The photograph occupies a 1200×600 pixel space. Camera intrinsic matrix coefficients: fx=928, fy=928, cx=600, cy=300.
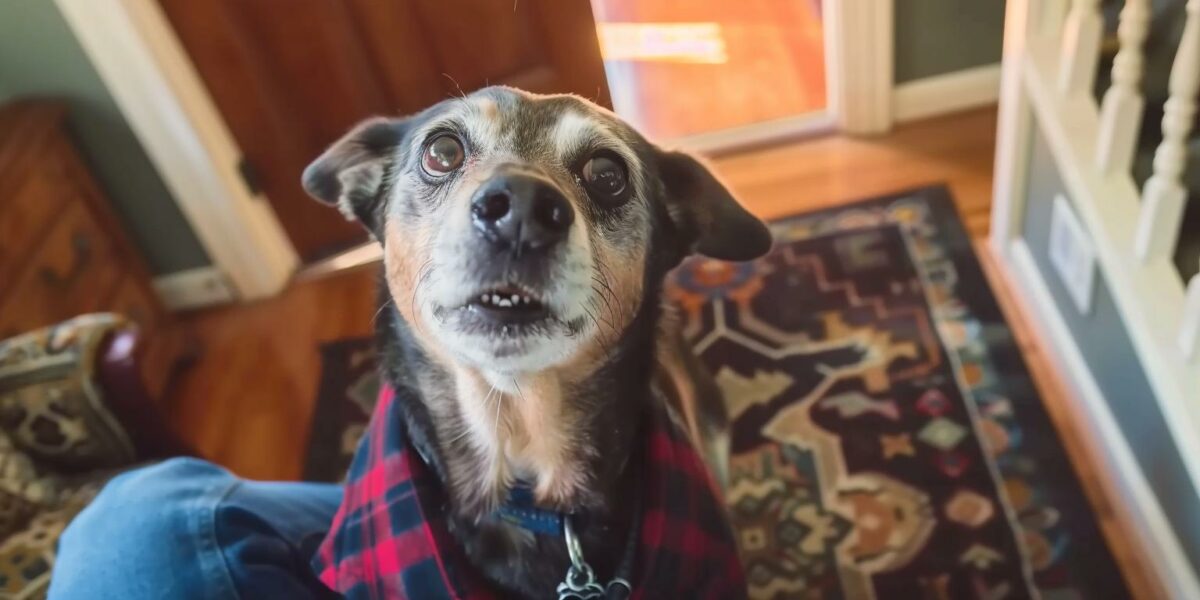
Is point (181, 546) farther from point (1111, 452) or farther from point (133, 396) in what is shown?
point (1111, 452)

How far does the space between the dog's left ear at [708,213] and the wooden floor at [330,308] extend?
112cm

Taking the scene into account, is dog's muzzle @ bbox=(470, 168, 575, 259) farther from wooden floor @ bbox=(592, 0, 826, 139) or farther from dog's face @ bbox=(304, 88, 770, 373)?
wooden floor @ bbox=(592, 0, 826, 139)

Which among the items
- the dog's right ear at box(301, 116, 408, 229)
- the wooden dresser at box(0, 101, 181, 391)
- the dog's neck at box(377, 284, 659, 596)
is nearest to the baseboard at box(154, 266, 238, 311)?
the wooden dresser at box(0, 101, 181, 391)

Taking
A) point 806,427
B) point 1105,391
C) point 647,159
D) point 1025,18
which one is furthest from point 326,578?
point 1025,18

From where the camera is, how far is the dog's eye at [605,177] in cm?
113

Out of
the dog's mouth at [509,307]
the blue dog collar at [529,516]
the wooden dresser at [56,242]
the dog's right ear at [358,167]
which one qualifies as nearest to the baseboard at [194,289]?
the wooden dresser at [56,242]

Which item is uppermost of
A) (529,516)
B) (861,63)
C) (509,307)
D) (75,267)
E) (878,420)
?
(509,307)

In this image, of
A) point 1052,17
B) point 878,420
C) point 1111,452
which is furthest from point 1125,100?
point 878,420

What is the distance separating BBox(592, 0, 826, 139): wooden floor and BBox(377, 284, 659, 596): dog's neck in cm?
137

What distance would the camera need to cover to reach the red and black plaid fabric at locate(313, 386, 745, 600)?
3.78 feet

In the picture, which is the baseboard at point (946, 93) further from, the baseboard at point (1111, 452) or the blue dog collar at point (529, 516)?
the blue dog collar at point (529, 516)

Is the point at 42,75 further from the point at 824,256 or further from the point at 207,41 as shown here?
the point at 824,256

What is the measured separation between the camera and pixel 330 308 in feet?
8.36

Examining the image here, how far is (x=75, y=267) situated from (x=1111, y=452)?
2.28 meters
